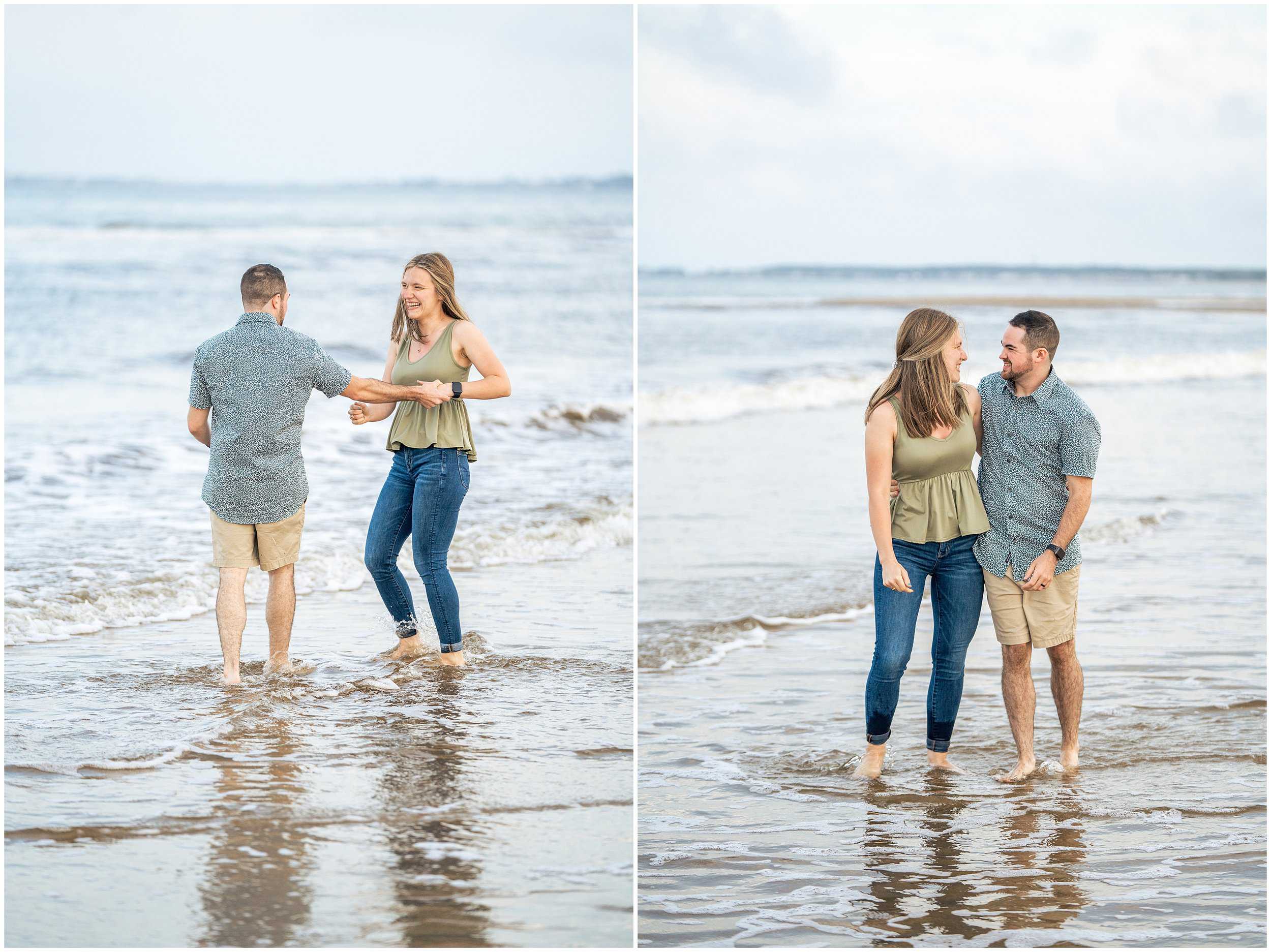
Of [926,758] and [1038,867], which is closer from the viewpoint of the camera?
[1038,867]

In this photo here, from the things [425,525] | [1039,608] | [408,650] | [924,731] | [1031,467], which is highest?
[1031,467]

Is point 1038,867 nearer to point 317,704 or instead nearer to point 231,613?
point 317,704

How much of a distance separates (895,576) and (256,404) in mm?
2278

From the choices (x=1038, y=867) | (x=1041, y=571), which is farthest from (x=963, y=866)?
(x=1041, y=571)

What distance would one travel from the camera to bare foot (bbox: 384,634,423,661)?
5.08m

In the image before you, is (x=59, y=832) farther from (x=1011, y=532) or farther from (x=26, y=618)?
(x=1011, y=532)

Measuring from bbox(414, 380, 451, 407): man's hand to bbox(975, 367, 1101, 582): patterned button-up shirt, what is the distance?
76.5 inches

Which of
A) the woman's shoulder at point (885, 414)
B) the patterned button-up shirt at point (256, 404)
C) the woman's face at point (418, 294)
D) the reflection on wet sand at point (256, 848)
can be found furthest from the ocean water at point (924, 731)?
the woman's face at point (418, 294)

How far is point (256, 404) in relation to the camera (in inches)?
172

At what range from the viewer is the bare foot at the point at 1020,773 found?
160 inches

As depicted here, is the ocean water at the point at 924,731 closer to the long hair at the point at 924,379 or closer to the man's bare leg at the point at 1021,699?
the man's bare leg at the point at 1021,699

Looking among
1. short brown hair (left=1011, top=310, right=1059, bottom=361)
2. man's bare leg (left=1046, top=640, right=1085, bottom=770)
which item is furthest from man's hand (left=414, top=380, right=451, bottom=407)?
man's bare leg (left=1046, top=640, right=1085, bottom=770)

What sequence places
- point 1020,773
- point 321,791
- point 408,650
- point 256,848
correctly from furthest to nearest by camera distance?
1. point 408,650
2. point 1020,773
3. point 321,791
4. point 256,848

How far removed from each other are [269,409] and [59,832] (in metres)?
1.61
